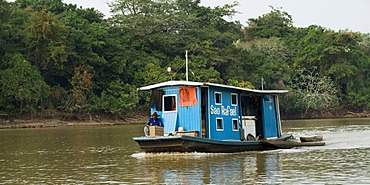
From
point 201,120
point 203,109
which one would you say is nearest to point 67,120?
point 203,109

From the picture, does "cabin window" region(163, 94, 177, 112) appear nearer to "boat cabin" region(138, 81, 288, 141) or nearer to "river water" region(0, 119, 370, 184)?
"boat cabin" region(138, 81, 288, 141)

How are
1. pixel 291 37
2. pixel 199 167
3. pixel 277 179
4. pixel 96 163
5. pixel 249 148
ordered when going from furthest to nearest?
pixel 291 37
pixel 249 148
pixel 96 163
pixel 199 167
pixel 277 179

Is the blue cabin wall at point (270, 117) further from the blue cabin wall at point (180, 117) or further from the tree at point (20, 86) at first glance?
the tree at point (20, 86)

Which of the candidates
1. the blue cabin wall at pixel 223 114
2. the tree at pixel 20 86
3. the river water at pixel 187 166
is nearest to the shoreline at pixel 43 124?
the tree at pixel 20 86

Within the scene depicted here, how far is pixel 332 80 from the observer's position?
2655 inches

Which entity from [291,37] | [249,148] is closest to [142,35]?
[291,37]

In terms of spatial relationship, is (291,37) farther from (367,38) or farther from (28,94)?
(28,94)

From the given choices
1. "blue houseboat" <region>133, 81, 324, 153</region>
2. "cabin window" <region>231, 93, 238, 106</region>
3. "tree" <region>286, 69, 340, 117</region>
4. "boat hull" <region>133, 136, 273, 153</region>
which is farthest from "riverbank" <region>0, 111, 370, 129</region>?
"boat hull" <region>133, 136, 273, 153</region>

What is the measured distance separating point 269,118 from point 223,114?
2756 millimetres

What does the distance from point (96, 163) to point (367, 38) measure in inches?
2576

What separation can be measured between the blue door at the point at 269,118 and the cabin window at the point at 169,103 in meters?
3.80

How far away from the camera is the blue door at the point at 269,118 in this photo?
881 inches

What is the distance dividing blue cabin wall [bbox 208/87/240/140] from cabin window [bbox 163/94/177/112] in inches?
44.7

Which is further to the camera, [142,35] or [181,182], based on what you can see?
[142,35]
